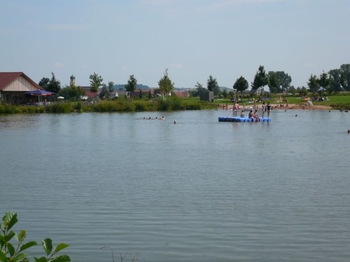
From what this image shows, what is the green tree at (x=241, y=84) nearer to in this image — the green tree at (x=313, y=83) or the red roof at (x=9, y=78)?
the green tree at (x=313, y=83)

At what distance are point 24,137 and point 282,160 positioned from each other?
19.8 m

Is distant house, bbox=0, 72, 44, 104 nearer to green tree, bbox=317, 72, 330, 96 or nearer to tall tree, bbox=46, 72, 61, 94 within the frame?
tall tree, bbox=46, 72, 61, 94

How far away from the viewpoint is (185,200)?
50.8 ft

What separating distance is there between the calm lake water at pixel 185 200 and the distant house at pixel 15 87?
46.5 m

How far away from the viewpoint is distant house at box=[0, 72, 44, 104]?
3009 inches

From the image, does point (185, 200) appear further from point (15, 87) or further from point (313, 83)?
point (313, 83)

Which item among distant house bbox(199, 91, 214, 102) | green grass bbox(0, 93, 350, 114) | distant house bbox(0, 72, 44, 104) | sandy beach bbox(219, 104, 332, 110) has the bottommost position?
sandy beach bbox(219, 104, 332, 110)

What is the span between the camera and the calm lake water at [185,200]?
11.1m

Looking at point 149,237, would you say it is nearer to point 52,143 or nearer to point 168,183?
point 168,183

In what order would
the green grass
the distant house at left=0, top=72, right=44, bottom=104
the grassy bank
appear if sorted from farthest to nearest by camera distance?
the distant house at left=0, top=72, right=44, bottom=104, the green grass, the grassy bank

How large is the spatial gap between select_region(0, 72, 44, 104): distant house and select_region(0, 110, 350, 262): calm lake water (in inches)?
1832

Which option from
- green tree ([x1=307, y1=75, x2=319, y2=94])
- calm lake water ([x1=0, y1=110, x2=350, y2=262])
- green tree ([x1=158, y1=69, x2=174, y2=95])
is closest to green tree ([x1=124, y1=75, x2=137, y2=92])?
green tree ([x1=158, y1=69, x2=174, y2=95])

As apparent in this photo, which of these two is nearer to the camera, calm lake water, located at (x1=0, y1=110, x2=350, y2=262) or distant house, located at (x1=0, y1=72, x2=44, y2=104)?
calm lake water, located at (x1=0, y1=110, x2=350, y2=262)

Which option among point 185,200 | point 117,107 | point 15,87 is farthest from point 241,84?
point 185,200
